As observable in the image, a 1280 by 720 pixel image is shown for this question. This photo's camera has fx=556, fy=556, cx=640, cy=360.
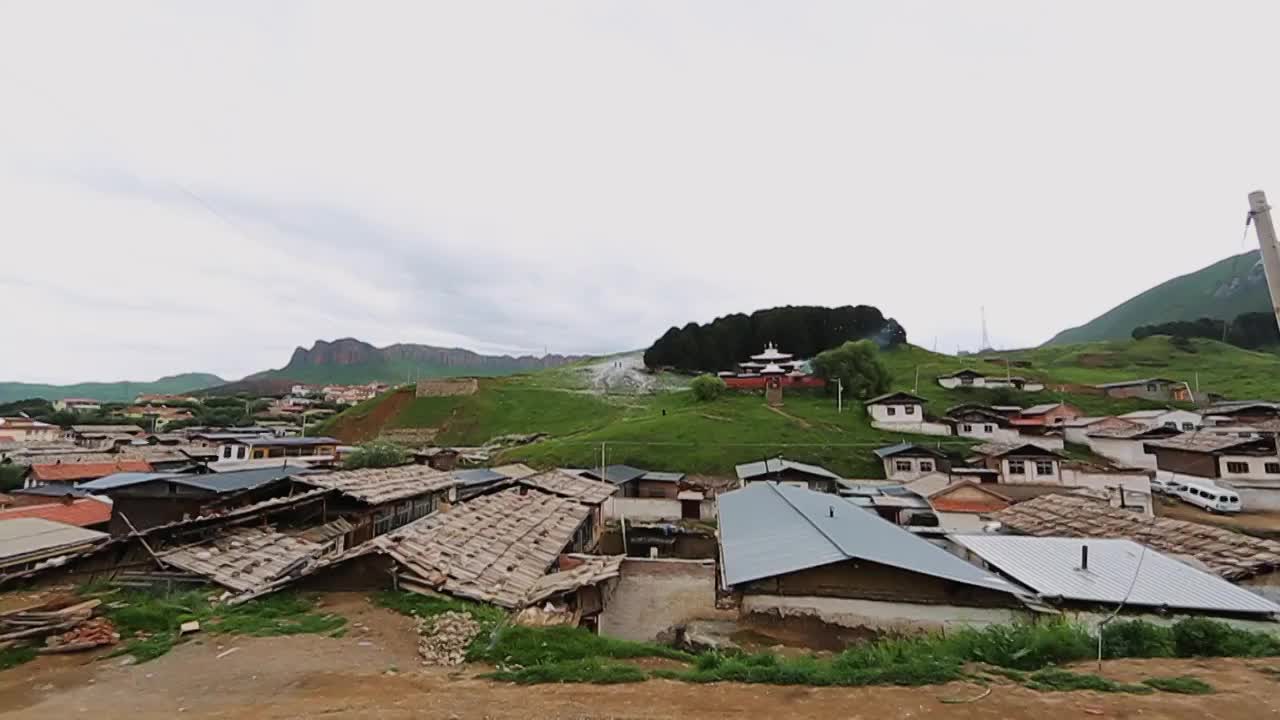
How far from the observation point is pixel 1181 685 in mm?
7812

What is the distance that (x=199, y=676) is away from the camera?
8.42m

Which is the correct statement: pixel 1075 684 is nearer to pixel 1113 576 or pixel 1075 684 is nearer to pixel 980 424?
pixel 1113 576

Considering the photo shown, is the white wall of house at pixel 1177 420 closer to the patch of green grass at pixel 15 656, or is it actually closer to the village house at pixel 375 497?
the village house at pixel 375 497

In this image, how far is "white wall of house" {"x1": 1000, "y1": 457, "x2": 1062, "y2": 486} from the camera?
4034 cm

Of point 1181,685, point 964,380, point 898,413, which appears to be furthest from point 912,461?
point 1181,685

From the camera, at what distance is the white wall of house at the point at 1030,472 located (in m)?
40.3

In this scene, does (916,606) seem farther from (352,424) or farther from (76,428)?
(76,428)

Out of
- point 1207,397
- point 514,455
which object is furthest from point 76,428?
point 1207,397

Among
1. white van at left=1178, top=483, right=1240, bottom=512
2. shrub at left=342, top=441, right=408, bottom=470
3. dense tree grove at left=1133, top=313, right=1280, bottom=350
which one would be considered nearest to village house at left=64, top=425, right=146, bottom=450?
shrub at left=342, top=441, right=408, bottom=470

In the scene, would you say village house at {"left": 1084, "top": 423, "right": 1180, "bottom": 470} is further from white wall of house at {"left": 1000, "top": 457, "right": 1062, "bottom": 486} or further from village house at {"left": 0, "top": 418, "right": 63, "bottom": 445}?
village house at {"left": 0, "top": 418, "right": 63, "bottom": 445}

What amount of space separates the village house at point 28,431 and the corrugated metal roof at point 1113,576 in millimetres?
105823

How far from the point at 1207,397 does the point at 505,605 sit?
9821cm

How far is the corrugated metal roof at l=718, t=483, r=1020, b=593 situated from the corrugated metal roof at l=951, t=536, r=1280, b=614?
4.37 feet

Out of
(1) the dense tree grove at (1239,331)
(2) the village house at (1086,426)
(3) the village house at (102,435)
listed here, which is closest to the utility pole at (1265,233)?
(2) the village house at (1086,426)
